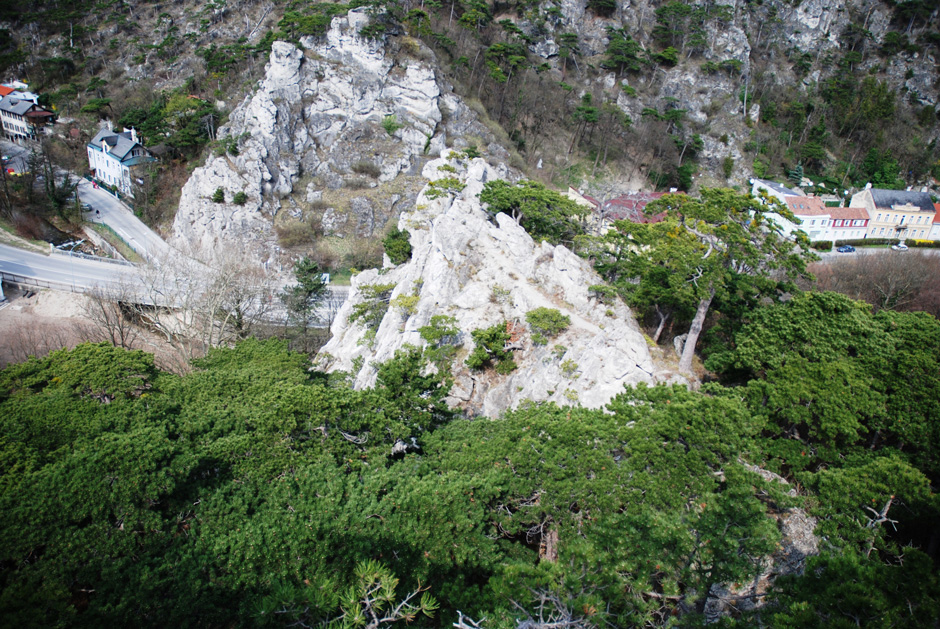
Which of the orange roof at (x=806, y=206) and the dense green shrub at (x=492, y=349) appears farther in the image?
the orange roof at (x=806, y=206)

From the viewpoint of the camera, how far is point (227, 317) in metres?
33.8

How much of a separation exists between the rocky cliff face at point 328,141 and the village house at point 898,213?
128ft

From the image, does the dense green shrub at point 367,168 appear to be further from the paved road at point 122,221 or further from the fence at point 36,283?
the fence at point 36,283

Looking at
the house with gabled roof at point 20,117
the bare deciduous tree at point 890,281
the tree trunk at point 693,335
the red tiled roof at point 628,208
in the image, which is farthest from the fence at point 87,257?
the bare deciduous tree at point 890,281

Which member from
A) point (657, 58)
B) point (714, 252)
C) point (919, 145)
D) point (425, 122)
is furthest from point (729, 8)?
point (714, 252)

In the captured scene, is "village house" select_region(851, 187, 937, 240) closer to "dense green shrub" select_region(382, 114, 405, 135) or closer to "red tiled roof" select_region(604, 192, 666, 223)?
"red tiled roof" select_region(604, 192, 666, 223)

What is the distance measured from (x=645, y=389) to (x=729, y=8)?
3319 inches

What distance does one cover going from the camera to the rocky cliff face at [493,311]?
63.1ft

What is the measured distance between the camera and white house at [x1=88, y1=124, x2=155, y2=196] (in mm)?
57594

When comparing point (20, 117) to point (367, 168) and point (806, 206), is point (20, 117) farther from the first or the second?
point (806, 206)

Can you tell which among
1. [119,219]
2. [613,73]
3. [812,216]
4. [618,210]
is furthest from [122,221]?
[812,216]

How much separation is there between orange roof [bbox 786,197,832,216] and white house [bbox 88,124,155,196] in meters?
68.7

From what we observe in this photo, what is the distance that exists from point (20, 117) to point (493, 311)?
7345cm

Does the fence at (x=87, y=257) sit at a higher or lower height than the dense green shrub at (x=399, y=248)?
lower
